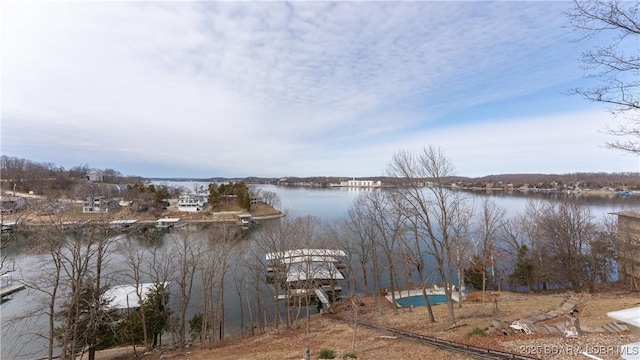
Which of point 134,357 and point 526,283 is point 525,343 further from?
point 526,283

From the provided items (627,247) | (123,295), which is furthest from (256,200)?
(627,247)

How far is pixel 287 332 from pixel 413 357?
33.6 feet

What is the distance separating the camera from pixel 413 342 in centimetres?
1049

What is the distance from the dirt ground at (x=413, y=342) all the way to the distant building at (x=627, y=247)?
968 centimetres

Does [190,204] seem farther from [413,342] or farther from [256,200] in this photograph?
[413,342]

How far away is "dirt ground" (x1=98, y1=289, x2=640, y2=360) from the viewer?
7899 millimetres

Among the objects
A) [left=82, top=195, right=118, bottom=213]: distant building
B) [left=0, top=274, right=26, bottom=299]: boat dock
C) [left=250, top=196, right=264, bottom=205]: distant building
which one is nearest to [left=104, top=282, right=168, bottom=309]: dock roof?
[left=82, top=195, right=118, bottom=213]: distant building

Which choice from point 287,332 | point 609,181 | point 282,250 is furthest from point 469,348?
point 609,181

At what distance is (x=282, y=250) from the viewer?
20031mm

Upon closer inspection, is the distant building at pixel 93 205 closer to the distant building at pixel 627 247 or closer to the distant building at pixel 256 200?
the distant building at pixel 627 247

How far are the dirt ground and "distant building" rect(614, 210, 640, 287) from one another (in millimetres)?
9682

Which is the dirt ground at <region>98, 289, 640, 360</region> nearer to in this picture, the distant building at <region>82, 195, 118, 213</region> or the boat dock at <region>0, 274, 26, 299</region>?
the distant building at <region>82, 195, 118, 213</region>

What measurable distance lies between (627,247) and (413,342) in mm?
19890

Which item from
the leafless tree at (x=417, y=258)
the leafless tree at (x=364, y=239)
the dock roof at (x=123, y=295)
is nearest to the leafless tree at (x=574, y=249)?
the leafless tree at (x=417, y=258)
